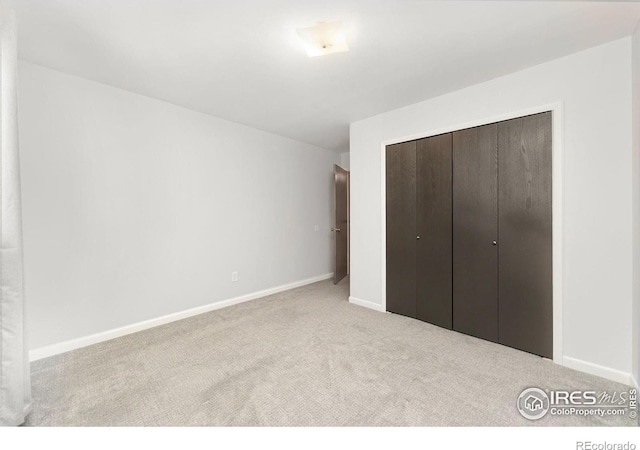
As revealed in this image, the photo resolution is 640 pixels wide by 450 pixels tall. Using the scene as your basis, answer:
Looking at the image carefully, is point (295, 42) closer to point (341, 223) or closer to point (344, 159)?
point (341, 223)

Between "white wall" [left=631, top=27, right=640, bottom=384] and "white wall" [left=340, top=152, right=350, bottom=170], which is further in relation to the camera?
"white wall" [left=340, top=152, right=350, bottom=170]

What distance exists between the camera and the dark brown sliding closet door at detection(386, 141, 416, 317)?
3004 mm

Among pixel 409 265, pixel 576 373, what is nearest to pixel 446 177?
pixel 409 265

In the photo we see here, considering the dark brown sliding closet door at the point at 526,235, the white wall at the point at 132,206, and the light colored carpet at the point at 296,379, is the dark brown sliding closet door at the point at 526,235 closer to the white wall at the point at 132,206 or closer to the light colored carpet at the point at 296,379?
the light colored carpet at the point at 296,379

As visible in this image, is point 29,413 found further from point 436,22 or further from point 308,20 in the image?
point 436,22

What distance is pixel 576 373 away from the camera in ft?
6.54

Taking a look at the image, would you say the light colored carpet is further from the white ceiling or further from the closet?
the white ceiling

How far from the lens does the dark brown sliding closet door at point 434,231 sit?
2.74 meters

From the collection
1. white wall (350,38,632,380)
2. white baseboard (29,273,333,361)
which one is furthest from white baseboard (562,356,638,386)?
white baseboard (29,273,333,361)

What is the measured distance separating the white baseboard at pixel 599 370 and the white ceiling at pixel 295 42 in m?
2.34

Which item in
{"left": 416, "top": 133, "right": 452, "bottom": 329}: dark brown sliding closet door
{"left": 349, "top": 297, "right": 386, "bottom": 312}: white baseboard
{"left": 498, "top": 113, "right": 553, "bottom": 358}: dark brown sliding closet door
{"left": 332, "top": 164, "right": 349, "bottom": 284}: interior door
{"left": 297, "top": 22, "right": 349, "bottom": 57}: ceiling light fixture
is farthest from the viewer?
{"left": 332, "top": 164, "right": 349, "bottom": 284}: interior door

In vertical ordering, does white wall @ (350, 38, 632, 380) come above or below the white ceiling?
below

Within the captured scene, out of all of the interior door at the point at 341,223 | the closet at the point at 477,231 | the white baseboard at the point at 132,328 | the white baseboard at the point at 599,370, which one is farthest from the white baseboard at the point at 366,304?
the white baseboard at the point at 599,370

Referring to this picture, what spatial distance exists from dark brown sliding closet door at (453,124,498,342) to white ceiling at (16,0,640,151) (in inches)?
24.7
